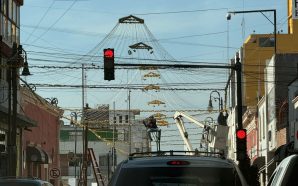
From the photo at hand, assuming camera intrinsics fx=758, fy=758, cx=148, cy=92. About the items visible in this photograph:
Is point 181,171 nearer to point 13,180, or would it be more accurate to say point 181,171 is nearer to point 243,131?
point 13,180

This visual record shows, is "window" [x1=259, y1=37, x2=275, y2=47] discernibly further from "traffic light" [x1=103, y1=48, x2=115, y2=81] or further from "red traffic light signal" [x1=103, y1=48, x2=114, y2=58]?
"red traffic light signal" [x1=103, y1=48, x2=114, y2=58]

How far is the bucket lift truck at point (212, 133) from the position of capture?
231ft

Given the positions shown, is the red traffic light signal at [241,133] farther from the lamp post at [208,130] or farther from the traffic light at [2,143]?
the lamp post at [208,130]

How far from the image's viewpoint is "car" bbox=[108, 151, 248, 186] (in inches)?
344

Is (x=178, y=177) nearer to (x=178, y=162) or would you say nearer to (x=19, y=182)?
(x=178, y=162)

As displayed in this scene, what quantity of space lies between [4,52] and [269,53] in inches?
1563

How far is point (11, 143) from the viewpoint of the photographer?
31375 mm

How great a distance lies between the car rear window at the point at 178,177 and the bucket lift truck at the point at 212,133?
6082cm

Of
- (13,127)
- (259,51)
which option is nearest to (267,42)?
(259,51)

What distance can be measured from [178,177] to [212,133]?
214 feet

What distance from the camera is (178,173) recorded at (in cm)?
880

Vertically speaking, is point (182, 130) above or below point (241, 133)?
above

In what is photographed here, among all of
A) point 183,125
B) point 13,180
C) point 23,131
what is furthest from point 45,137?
point 13,180

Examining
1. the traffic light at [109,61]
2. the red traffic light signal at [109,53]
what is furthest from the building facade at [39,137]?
the red traffic light signal at [109,53]
